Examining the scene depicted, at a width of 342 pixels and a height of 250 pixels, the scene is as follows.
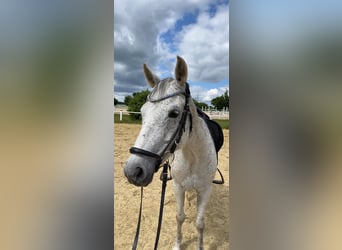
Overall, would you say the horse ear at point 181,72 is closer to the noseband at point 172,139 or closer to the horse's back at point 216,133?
the noseband at point 172,139

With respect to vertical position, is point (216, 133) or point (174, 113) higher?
point (174, 113)

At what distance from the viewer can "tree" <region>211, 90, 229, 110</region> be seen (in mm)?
882

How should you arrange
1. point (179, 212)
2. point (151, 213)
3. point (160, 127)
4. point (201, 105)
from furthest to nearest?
point (151, 213), point (179, 212), point (201, 105), point (160, 127)

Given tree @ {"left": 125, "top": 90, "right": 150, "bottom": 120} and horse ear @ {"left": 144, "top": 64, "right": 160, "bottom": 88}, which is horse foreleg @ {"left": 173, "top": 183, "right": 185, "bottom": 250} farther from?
horse ear @ {"left": 144, "top": 64, "right": 160, "bottom": 88}

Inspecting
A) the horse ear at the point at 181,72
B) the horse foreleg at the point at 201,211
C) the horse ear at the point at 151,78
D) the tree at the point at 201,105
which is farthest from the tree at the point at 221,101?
the horse foreleg at the point at 201,211

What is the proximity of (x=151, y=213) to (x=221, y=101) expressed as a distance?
0.93m

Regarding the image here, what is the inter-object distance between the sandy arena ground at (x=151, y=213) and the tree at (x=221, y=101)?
172 millimetres

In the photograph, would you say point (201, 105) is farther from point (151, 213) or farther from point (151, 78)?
point (151, 213)

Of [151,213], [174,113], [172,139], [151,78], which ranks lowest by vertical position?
[151,213]

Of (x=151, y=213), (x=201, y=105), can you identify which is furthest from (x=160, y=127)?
(x=151, y=213)

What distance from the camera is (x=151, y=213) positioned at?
1.39 metres

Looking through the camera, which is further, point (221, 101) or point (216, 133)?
point (216, 133)

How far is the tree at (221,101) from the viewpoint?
2.89 ft
